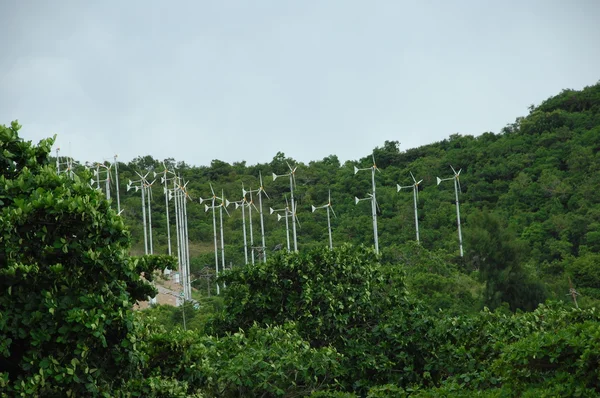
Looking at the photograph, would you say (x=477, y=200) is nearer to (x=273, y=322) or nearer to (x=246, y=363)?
(x=273, y=322)

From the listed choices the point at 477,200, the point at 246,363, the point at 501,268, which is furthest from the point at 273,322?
the point at 477,200

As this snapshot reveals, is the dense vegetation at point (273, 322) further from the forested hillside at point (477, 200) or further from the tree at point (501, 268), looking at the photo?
the forested hillside at point (477, 200)

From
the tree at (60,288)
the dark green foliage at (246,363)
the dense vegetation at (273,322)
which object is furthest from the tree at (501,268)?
the tree at (60,288)

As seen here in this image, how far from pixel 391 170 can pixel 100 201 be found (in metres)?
70.7

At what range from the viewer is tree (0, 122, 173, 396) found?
8.66 metres

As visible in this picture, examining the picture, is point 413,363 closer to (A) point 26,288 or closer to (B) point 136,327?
(B) point 136,327

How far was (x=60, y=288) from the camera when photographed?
902 cm

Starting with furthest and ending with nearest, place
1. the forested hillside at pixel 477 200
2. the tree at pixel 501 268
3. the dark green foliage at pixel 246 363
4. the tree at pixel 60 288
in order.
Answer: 1. the forested hillside at pixel 477 200
2. the tree at pixel 501 268
3. the dark green foliage at pixel 246 363
4. the tree at pixel 60 288

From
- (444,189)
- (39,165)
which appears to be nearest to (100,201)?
(39,165)

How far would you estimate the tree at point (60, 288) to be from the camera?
28.4 ft

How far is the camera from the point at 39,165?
9914 millimetres

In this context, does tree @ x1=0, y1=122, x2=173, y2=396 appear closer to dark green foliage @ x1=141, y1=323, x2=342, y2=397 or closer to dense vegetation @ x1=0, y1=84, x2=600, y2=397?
dense vegetation @ x1=0, y1=84, x2=600, y2=397

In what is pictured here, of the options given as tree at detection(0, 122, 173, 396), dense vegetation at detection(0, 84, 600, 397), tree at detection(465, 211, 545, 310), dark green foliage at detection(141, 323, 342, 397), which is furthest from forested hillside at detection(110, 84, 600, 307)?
tree at detection(0, 122, 173, 396)

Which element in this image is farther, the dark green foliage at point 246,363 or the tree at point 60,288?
the dark green foliage at point 246,363
